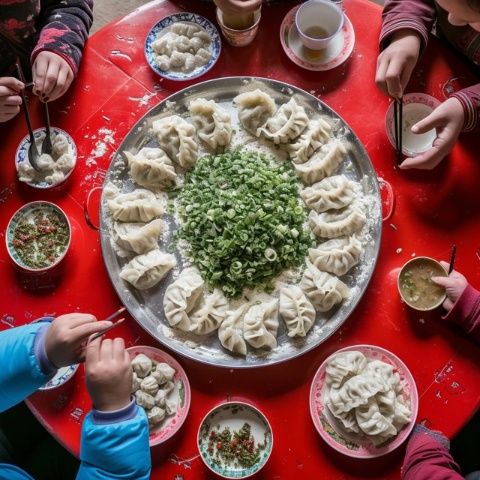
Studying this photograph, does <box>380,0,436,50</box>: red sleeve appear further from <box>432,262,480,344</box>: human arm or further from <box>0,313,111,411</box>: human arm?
<box>0,313,111,411</box>: human arm

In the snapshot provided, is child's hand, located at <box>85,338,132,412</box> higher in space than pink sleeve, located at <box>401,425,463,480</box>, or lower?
higher

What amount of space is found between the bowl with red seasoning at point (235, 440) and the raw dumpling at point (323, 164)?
3.99 ft

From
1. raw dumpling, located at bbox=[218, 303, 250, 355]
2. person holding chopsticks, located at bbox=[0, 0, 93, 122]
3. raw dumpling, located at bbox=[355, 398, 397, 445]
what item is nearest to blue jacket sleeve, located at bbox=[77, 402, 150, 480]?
raw dumpling, located at bbox=[218, 303, 250, 355]

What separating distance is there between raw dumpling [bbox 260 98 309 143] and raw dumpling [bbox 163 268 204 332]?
0.87 m

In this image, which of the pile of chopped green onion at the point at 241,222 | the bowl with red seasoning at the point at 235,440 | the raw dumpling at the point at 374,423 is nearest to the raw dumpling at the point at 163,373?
the bowl with red seasoning at the point at 235,440

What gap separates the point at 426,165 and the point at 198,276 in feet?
4.30

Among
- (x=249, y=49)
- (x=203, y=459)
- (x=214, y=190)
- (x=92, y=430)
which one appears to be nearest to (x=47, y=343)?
(x=92, y=430)

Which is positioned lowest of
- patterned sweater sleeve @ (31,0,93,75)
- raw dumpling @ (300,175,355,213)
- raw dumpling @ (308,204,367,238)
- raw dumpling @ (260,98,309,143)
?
raw dumpling @ (308,204,367,238)

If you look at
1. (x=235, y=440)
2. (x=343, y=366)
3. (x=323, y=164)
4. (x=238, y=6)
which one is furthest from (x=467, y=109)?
(x=235, y=440)

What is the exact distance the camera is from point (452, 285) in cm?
278

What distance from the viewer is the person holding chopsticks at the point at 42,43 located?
3000 mm

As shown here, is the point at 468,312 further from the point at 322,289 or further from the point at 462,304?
the point at 322,289

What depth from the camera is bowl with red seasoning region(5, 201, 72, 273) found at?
2916mm

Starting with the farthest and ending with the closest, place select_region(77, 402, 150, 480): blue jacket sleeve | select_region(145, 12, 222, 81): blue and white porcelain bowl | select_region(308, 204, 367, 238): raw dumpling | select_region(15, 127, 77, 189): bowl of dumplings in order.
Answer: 1. select_region(145, 12, 222, 81): blue and white porcelain bowl
2. select_region(15, 127, 77, 189): bowl of dumplings
3. select_region(308, 204, 367, 238): raw dumpling
4. select_region(77, 402, 150, 480): blue jacket sleeve
